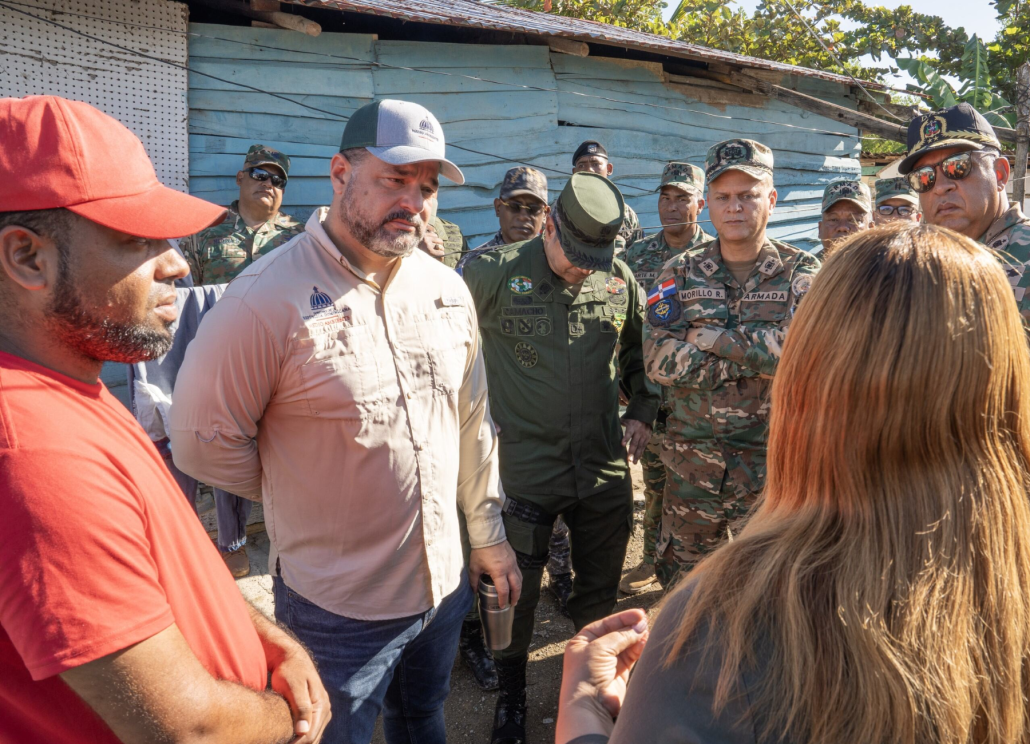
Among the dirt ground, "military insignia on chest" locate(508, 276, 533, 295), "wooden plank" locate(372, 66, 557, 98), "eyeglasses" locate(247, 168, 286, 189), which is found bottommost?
the dirt ground

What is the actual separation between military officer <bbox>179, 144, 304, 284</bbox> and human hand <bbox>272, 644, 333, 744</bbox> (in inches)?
150

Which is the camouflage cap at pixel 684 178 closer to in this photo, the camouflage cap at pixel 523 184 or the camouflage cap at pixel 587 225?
the camouflage cap at pixel 523 184

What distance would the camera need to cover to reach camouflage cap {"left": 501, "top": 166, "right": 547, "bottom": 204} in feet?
15.9

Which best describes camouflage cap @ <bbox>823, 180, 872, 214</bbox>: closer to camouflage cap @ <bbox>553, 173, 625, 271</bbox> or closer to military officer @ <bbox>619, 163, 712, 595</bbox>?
military officer @ <bbox>619, 163, 712, 595</bbox>

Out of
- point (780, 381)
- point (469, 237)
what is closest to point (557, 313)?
point (780, 381)

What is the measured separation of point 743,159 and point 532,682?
9.22 feet

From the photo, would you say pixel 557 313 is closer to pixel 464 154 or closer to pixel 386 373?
pixel 386 373

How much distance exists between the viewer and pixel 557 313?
329 cm

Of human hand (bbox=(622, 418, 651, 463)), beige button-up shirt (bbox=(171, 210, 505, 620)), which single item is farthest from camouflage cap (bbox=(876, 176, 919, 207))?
beige button-up shirt (bbox=(171, 210, 505, 620))

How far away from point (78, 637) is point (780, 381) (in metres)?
1.10

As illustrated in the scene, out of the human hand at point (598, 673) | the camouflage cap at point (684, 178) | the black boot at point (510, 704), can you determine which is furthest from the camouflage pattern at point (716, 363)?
the human hand at point (598, 673)

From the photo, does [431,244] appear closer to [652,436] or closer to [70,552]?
[652,436]

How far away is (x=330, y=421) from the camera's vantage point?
201 cm

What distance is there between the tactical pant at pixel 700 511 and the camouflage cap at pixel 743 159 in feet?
4.49
